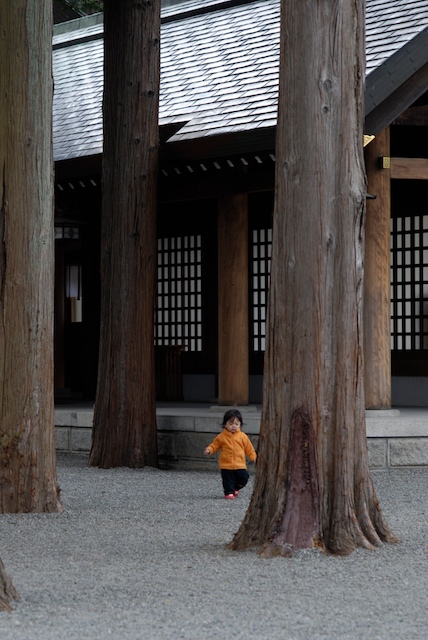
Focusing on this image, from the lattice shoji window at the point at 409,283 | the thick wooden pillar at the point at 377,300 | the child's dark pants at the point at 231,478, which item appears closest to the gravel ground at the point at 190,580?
the child's dark pants at the point at 231,478

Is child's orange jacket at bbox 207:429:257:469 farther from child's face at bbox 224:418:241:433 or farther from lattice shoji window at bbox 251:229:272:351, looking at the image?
lattice shoji window at bbox 251:229:272:351

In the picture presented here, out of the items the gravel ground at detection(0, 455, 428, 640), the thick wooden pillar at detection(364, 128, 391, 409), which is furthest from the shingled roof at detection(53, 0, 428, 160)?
the gravel ground at detection(0, 455, 428, 640)

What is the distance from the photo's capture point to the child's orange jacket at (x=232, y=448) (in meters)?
10.9

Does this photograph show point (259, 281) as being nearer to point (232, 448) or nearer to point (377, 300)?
point (377, 300)

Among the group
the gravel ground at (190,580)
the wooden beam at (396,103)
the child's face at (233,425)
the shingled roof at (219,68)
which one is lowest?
the gravel ground at (190,580)

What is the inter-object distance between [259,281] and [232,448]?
6.22 meters

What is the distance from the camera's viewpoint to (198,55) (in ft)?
56.0

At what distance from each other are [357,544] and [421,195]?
839 cm

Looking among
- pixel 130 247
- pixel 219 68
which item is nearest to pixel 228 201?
pixel 130 247

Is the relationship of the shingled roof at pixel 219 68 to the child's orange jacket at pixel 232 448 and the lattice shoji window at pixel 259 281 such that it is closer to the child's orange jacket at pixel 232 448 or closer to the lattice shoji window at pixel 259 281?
the lattice shoji window at pixel 259 281

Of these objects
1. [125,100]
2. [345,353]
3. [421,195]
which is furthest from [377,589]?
[421,195]

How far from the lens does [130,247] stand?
13484mm

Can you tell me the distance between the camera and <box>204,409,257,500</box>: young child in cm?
1085

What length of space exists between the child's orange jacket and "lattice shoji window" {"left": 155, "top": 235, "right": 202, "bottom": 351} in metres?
6.56
